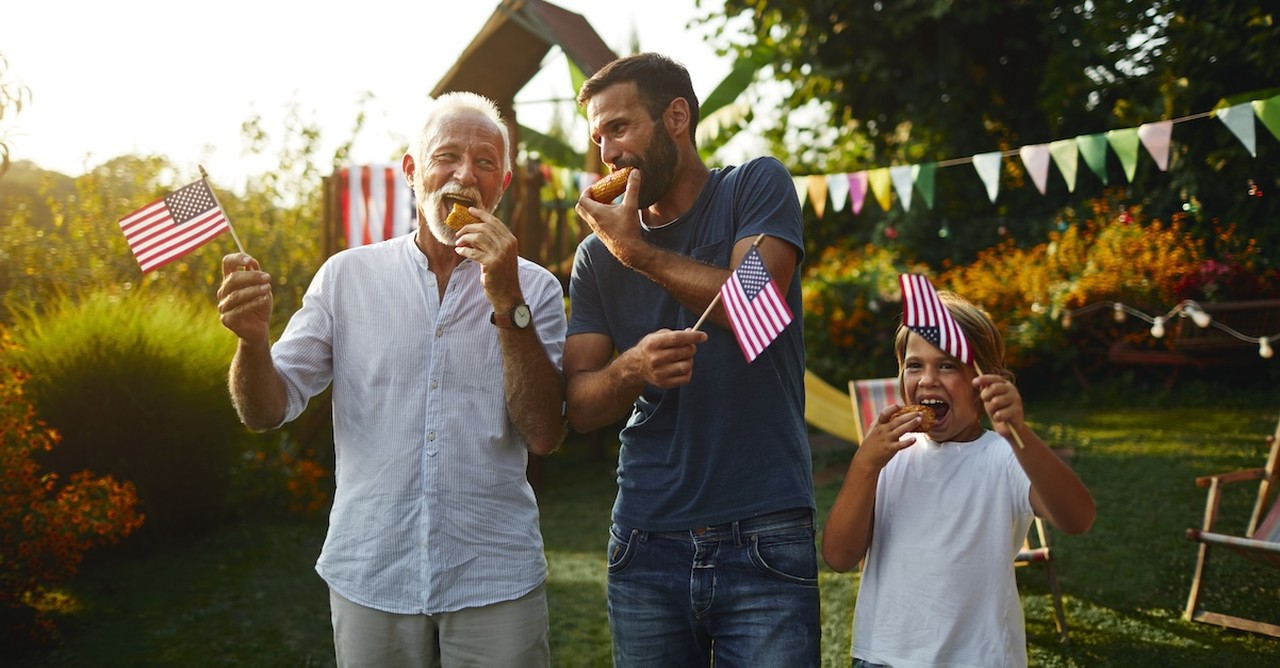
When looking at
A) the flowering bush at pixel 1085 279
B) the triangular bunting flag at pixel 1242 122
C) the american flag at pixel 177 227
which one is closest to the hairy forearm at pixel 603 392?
the american flag at pixel 177 227

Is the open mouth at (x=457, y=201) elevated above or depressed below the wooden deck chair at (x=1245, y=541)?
above

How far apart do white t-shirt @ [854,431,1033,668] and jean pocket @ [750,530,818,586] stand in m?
0.31

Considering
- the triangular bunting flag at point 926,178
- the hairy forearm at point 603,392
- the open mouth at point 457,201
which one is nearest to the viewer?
the hairy forearm at point 603,392

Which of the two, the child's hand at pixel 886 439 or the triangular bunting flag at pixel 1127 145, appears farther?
the triangular bunting flag at pixel 1127 145

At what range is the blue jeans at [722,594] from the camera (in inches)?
83.0

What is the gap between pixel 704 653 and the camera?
2.25 meters

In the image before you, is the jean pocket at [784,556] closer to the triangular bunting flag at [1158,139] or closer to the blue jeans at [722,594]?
the blue jeans at [722,594]

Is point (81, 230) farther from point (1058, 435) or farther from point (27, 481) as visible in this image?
point (1058, 435)

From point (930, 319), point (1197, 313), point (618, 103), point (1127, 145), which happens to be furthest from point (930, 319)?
point (1197, 313)

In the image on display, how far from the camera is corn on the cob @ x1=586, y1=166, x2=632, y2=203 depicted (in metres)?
2.27

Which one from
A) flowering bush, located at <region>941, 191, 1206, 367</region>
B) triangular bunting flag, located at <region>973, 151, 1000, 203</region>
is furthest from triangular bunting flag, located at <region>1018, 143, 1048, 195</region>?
flowering bush, located at <region>941, 191, 1206, 367</region>

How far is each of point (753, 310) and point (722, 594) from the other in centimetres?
59

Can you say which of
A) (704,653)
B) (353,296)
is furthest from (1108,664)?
(353,296)

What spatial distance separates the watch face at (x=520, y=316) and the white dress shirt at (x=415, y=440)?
167 millimetres
